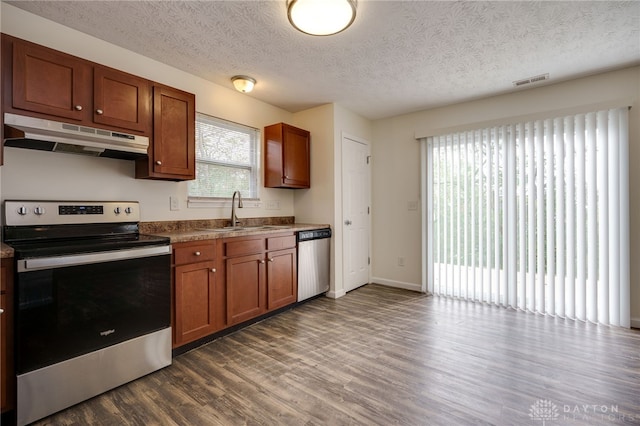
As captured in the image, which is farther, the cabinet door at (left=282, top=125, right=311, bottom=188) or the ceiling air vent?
the cabinet door at (left=282, top=125, right=311, bottom=188)

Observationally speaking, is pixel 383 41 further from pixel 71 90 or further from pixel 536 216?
pixel 536 216

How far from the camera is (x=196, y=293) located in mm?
2408

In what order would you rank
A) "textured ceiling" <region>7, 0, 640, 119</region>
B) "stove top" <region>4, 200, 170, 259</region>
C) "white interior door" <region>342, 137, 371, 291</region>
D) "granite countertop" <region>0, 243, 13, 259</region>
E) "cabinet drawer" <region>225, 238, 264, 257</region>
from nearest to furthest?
"granite countertop" <region>0, 243, 13, 259</region>
"stove top" <region>4, 200, 170, 259</region>
"textured ceiling" <region>7, 0, 640, 119</region>
"cabinet drawer" <region>225, 238, 264, 257</region>
"white interior door" <region>342, 137, 371, 291</region>

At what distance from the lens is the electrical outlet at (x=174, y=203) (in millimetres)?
2802

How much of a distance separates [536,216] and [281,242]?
279 centimetres

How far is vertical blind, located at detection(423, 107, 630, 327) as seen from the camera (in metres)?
2.88

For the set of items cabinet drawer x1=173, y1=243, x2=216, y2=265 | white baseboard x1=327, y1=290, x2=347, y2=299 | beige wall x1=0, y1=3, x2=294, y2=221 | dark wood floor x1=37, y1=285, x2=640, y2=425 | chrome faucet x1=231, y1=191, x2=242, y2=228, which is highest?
beige wall x1=0, y1=3, x2=294, y2=221

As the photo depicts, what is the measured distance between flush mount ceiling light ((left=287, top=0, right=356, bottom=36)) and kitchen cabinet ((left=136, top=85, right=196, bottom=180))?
125cm

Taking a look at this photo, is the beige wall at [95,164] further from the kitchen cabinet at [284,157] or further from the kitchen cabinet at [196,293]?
the kitchen cabinet at [196,293]

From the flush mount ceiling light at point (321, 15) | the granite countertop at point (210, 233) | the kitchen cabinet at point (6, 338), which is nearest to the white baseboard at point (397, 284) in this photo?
the granite countertop at point (210, 233)

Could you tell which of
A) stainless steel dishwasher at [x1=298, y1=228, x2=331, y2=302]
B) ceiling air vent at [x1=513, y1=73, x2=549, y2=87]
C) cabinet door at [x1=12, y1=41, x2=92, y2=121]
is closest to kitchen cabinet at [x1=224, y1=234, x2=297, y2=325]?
stainless steel dishwasher at [x1=298, y1=228, x2=331, y2=302]

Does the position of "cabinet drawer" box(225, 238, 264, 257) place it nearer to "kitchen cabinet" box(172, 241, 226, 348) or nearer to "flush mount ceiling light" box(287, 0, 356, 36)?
"kitchen cabinet" box(172, 241, 226, 348)

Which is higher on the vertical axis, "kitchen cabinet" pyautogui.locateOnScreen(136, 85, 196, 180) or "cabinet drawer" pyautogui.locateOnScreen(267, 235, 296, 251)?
"kitchen cabinet" pyautogui.locateOnScreen(136, 85, 196, 180)

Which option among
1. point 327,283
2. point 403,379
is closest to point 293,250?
point 327,283
